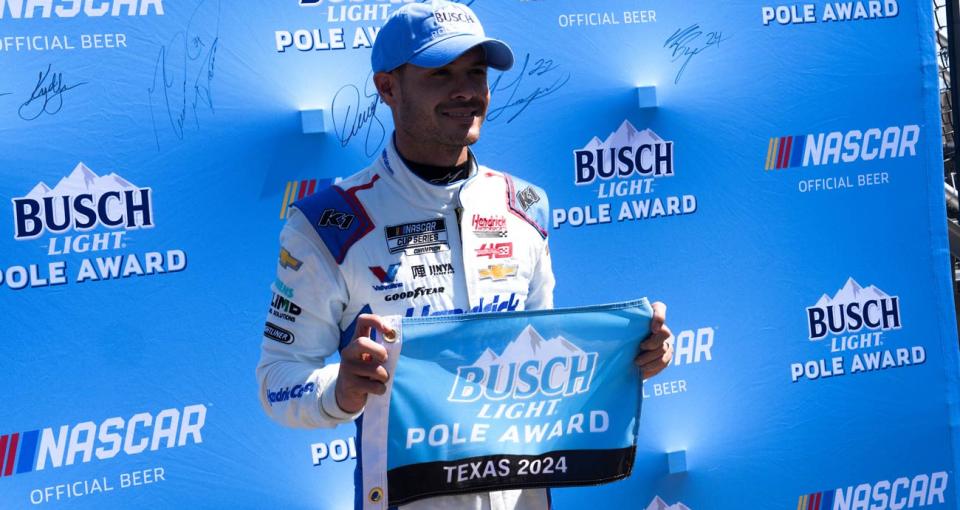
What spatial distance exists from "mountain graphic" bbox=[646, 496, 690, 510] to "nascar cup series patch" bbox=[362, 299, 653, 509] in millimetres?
1566

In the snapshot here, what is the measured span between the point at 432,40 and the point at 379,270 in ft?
1.48

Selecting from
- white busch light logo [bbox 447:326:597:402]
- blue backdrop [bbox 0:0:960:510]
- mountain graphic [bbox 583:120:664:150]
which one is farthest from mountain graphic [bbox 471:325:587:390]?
mountain graphic [bbox 583:120:664:150]

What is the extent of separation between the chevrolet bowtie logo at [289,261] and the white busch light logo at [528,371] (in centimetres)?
37

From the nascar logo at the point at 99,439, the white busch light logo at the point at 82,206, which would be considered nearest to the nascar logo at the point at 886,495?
the nascar logo at the point at 99,439

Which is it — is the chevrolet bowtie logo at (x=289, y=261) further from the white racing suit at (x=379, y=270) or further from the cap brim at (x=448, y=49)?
the cap brim at (x=448, y=49)

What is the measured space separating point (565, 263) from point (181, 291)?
122cm

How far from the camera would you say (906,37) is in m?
4.11

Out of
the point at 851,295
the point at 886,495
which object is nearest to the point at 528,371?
the point at 851,295

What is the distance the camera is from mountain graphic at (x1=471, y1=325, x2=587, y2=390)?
7.25 ft

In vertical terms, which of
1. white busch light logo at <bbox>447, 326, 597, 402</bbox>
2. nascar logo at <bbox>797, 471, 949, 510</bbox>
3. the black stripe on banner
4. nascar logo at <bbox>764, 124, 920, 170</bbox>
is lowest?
the black stripe on banner

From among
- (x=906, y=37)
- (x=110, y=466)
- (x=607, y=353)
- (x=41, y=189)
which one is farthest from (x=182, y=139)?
(x=906, y=37)

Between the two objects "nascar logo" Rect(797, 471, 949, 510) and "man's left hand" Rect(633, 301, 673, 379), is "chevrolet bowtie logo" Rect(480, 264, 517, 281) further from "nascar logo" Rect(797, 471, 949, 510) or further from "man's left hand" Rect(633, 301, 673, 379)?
"nascar logo" Rect(797, 471, 949, 510)

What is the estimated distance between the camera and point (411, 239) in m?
2.20

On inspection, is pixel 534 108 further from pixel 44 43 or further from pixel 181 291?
pixel 44 43
